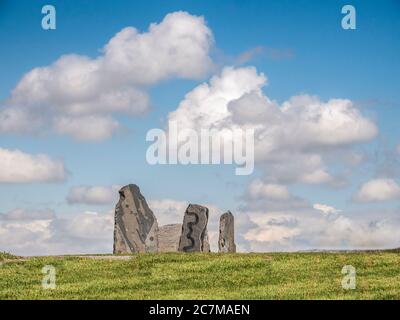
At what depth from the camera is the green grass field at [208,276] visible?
27.3 metres

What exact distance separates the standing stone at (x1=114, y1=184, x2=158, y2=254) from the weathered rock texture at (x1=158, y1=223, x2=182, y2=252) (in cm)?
141

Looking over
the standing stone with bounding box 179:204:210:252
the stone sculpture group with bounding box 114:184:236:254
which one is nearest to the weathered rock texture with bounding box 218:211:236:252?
the stone sculpture group with bounding box 114:184:236:254

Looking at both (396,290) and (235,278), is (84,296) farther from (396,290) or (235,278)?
(396,290)

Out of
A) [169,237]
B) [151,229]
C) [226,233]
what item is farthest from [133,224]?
[226,233]

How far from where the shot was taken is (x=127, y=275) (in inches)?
1244

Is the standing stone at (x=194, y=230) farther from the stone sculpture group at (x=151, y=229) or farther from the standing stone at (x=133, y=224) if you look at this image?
the standing stone at (x=133, y=224)

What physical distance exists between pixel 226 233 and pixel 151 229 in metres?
4.24

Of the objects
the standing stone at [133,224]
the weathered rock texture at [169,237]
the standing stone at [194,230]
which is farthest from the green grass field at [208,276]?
the weathered rock texture at [169,237]

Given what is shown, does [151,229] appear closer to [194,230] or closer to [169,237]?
[169,237]
